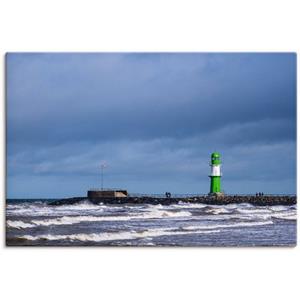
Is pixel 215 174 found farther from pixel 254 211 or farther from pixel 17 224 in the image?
pixel 17 224

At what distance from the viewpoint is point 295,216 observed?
6.66m

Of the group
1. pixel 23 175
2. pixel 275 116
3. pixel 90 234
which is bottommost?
pixel 90 234

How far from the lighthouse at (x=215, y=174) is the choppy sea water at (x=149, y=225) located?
0.51 feet

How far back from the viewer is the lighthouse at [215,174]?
263 inches

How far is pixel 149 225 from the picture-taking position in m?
6.73

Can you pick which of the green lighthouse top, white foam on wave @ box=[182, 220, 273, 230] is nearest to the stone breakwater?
white foam on wave @ box=[182, 220, 273, 230]

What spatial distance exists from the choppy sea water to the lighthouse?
0.16 m

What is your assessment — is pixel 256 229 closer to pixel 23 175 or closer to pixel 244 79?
pixel 244 79

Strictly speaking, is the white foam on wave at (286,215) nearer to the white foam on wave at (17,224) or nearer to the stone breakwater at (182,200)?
the stone breakwater at (182,200)

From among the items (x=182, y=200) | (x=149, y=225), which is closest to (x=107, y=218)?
(x=149, y=225)
